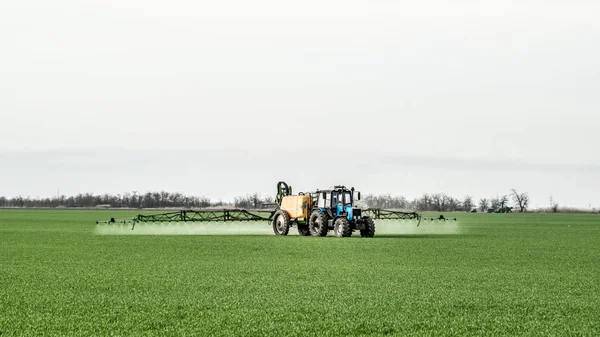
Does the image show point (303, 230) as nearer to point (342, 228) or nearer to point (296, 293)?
point (342, 228)

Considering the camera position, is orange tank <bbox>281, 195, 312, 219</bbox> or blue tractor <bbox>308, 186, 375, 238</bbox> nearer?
blue tractor <bbox>308, 186, 375, 238</bbox>

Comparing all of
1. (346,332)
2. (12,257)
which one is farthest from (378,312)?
(12,257)

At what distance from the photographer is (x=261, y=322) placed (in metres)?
11.1

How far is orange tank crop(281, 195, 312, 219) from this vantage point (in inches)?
1422

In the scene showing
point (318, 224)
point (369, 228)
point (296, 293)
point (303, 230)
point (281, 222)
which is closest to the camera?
point (296, 293)

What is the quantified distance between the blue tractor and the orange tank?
0.47 meters

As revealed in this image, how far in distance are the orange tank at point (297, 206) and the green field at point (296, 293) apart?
36.6 feet

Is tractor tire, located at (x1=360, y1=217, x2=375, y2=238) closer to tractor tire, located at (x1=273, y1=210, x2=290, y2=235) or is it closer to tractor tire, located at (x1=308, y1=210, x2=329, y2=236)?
tractor tire, located at (x1=308, y1=210, x2=329, y2=236)

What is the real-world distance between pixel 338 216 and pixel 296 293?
805 inches

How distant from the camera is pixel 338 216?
114ft

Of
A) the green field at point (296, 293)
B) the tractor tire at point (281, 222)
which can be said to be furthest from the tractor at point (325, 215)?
the green field at point (296, 293)

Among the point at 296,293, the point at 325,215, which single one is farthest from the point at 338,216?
the point at 296,293

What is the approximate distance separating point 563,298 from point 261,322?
18.8 ft

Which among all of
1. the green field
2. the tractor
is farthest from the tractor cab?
the green field
